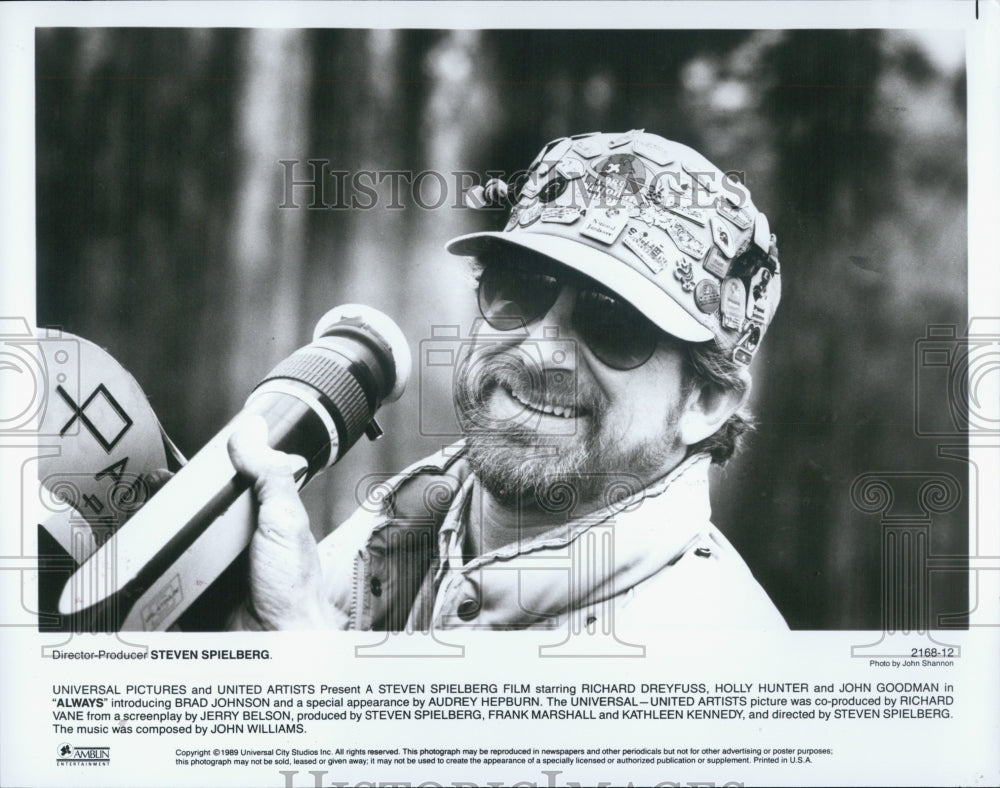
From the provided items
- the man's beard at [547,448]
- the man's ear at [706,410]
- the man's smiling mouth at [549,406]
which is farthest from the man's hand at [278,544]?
the man's ear at [706,410]

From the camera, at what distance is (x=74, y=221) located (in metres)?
3.19

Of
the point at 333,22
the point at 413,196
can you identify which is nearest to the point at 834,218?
the point at 413,196

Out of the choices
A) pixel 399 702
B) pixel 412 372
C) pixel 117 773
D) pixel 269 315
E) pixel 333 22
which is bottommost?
pixel 117 773

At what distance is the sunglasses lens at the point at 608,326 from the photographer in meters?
3.13

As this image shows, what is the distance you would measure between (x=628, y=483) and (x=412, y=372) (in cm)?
81

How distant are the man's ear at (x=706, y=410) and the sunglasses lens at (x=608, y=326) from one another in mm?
265

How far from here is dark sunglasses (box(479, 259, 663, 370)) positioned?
313 cm

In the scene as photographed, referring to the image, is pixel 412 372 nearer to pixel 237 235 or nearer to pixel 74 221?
pixel 237 235

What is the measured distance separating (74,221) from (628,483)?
2041 mm

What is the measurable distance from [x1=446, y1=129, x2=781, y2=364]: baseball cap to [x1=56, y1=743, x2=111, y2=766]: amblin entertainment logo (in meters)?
2.04

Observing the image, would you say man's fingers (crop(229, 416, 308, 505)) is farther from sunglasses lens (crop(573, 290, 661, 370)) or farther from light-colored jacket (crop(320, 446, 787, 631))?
sunglasses lens (crop(573, 290, 661, 370))

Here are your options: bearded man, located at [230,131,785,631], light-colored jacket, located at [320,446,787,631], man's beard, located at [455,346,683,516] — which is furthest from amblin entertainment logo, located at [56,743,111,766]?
man's beard, located at [455,346,683,516]

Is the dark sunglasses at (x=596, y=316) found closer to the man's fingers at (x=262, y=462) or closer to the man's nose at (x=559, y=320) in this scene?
the man's nose at (x=559, y=320)

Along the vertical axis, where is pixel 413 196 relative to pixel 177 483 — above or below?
above
